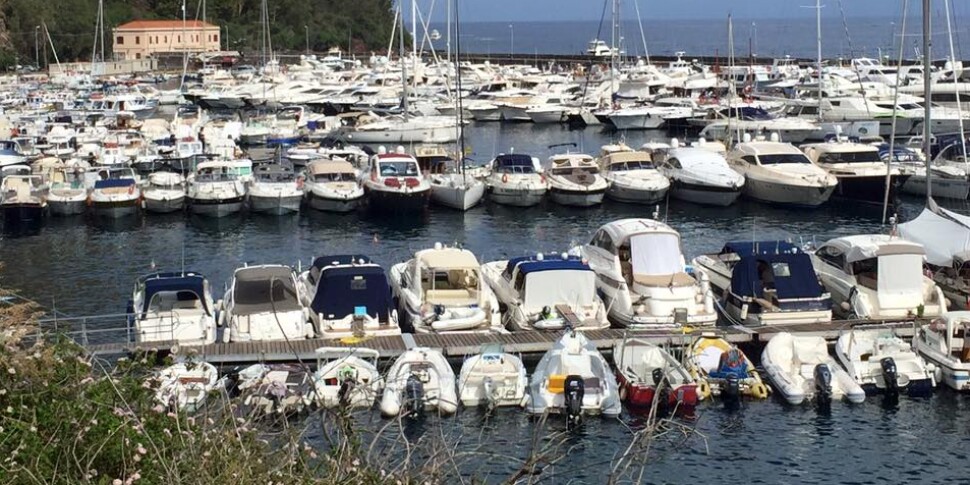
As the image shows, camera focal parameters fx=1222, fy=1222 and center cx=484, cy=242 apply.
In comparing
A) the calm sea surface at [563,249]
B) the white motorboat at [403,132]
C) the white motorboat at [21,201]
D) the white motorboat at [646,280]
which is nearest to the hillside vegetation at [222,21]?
the white motorboat at [403,132]

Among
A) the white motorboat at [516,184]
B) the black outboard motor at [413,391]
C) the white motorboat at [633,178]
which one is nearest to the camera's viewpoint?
the black outboard motor at [413,391]

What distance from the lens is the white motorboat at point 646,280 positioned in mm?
25641

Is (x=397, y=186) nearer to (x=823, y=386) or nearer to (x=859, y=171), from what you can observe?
(x=859, y=171)

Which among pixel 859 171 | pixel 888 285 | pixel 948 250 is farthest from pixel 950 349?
pixel 859 171

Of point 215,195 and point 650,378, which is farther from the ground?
point 215,195

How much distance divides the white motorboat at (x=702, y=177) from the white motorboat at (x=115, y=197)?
19.5 m

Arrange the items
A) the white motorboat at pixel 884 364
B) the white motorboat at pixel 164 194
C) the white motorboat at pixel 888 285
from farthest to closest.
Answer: the white motorboat at pixel 164 194 → the white motorboat at pixel 888 285 → the white motorboat at pixel 884 364

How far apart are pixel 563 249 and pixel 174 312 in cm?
1619

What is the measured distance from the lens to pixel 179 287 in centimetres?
2475

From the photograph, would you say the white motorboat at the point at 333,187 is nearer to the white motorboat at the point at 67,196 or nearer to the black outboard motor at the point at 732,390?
the white motorboat at the point at 67,196

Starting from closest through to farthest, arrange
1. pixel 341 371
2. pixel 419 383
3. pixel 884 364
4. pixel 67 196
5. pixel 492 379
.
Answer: pixel 419 383, pixel 341 371, pixel 492 379, pixel 884 364, pixel 67 196

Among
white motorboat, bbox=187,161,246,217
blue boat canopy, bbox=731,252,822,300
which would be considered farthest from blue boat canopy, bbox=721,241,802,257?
white motorboat, bbox=187,161,246,217

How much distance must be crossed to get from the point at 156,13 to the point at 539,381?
125428 millimetres

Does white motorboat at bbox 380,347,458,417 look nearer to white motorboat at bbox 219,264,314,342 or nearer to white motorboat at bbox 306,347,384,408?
white motorboat at bbox 306,347,384,408
